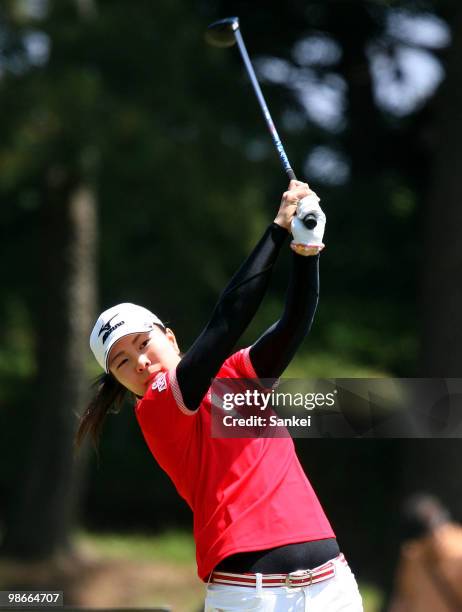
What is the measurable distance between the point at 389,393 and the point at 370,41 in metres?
7.71

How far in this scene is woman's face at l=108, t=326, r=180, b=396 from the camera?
10.8 feet

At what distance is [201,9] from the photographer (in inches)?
492

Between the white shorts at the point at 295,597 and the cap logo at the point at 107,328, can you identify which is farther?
the cap logo at the point at 107,328

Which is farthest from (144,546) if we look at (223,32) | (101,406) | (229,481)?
(229,481)

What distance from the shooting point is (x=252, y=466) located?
3127mm

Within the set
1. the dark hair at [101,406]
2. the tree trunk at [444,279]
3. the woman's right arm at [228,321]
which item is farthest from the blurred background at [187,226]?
the woman's right arm at [228,321]

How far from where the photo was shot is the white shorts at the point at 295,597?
3025mm

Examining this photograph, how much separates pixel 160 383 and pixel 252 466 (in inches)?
13.0

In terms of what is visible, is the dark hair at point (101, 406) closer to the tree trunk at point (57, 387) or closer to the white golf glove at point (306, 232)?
the white golf glove at point (306, 232)

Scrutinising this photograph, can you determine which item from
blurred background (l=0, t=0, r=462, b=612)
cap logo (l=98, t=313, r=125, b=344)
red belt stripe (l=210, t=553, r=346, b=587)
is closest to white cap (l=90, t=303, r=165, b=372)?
cap logo (l=98, t=313, r=125, b=344)

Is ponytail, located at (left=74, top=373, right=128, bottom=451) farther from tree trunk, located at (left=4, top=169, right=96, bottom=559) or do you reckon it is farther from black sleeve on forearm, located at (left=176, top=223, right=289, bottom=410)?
tree trunk, located at (left=4, top=169, right=96, bottom=559)

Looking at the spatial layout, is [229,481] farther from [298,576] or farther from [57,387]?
[57,387]

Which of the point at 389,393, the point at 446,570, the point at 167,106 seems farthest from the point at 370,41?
the point at 446,570

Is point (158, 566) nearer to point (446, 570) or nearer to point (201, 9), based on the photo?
point (201, 9)
